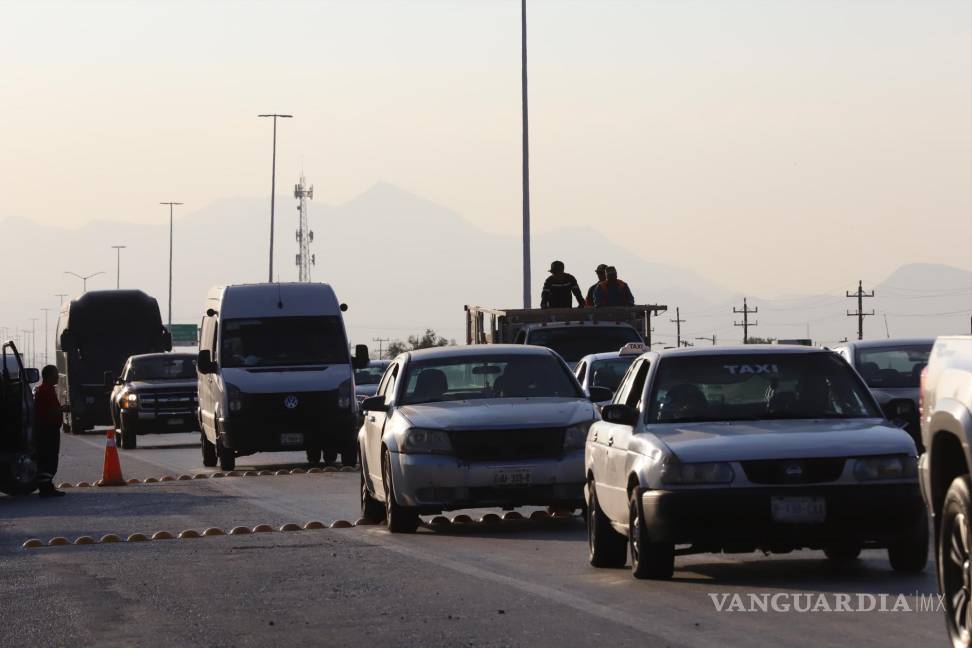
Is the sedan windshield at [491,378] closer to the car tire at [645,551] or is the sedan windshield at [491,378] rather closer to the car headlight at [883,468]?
the car tire at [645,551]

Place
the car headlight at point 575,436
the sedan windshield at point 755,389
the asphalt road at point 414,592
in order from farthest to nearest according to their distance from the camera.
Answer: the car headlight at point 575,436
the sedan windshield at point 755,389
the asphalt road at point 414,592

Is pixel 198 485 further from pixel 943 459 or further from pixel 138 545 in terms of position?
pixel 943 459

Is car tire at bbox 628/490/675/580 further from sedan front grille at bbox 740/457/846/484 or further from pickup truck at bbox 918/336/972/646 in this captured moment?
pickup truck at bbox 918/336/972/646

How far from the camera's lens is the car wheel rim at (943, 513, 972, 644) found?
866 cm

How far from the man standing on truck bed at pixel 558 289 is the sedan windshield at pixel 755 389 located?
60.8 feet

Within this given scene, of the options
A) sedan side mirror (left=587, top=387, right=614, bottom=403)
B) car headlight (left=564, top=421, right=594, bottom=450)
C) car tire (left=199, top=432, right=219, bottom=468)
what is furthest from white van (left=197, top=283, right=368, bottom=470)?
car headlight (left=564, top=421, right=594, bottom=450)

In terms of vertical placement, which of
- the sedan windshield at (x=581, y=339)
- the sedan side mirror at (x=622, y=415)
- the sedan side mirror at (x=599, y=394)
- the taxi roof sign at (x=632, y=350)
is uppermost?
the sedan windshield at (x=581, y=339)

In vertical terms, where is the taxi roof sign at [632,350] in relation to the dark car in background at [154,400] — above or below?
above

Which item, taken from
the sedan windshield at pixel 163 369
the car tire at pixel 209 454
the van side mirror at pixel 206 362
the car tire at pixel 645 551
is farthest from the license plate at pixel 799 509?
the sedan windshield at pixel 163 369

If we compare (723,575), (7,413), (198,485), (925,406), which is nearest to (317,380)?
(198,485)

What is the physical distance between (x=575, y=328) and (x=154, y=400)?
1300cm

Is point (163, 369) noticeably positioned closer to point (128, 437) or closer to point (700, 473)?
point (128, 437)

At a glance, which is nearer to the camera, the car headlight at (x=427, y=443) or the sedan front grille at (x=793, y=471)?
the sedan front grille at (x=793, y=471)

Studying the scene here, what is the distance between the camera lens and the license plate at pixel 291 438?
96.9 ft
